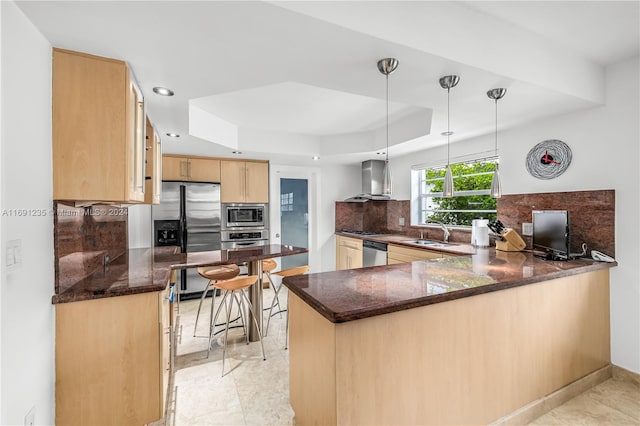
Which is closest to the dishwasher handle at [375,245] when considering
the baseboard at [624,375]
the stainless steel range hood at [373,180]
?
the stainless steel range hood at [373,180]

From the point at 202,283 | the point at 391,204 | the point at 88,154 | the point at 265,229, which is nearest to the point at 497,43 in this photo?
the point at 88,154

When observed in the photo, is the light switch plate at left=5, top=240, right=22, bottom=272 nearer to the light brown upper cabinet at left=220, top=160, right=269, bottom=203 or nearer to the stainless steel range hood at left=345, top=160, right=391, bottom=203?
the light brown upper cabinet at left=220, top=160, right=269, bottom=203

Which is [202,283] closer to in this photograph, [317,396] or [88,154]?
[88,154]

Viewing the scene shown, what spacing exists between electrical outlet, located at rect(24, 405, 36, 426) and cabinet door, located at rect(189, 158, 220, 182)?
10.5ft

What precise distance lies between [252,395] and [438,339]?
140 centimetres

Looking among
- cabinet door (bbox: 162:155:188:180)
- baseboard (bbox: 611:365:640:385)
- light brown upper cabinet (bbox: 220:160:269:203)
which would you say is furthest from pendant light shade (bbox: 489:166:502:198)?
cabinet door (bbox: 162:155:188:180)

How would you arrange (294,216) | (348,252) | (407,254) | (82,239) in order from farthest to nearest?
1. (294,216)
2. (348,252)
3. (407,254)
4. (82,239)

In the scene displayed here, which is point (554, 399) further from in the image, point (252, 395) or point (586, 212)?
point (252, 395)

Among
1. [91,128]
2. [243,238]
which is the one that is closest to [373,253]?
[243,238]

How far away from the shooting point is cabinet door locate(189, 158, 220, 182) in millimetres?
4098

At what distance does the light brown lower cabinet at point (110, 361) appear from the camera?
1.46 m

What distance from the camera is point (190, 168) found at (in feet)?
13.4

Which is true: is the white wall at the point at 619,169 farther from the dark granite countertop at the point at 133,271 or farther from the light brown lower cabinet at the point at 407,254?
the dark granite countertop at the point at 133,271

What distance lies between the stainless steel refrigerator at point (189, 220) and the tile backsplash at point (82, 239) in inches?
44.7
